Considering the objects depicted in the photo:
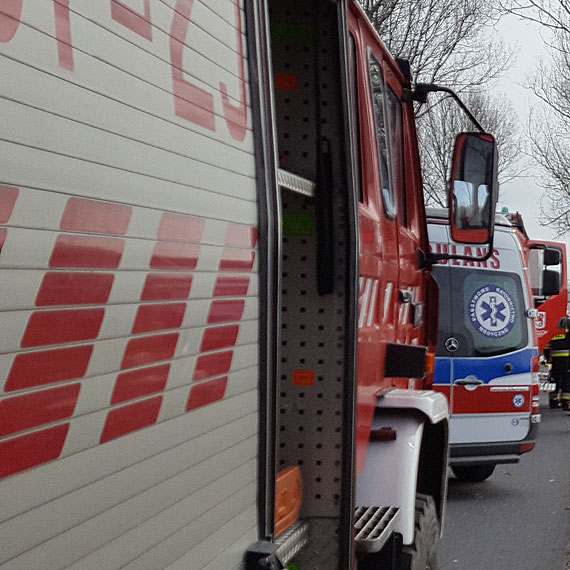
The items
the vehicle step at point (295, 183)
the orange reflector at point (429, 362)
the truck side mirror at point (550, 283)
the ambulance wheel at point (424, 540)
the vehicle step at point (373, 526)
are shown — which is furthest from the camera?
the truck side mirror at point (550, 283)

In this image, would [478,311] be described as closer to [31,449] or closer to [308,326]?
[308,326]

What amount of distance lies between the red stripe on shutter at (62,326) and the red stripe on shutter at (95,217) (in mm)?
132

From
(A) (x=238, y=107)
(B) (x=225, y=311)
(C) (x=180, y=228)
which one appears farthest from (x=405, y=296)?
(C) (x=180, y=228)

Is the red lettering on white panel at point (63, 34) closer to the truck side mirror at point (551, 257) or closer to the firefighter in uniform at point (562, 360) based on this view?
the truck side mirror at point (551, 257)

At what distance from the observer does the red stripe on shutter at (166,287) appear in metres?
1.97

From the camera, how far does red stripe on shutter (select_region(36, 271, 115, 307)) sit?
5.41ft

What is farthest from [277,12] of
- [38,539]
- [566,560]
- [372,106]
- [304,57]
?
[566,560]

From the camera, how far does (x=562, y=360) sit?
55.0 ft

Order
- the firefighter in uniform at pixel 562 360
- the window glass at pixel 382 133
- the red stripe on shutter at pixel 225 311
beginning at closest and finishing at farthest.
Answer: the red stripe on shutter at pixel 225 311, the window glass at pixel 382 133, the firefighter in uniform at pixel 562 360

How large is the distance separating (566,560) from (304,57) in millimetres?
4822

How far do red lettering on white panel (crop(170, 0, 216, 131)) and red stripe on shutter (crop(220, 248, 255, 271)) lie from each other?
272 millimetres

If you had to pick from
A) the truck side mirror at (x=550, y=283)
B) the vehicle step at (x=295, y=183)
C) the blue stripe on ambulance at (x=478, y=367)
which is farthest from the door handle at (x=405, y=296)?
the truck side mirror at (x=550, y=283)

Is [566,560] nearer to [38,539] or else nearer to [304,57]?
[304,57]

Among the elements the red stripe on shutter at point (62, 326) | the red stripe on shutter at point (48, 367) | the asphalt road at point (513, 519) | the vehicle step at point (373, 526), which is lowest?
the asphalt road at point (513, 519)
